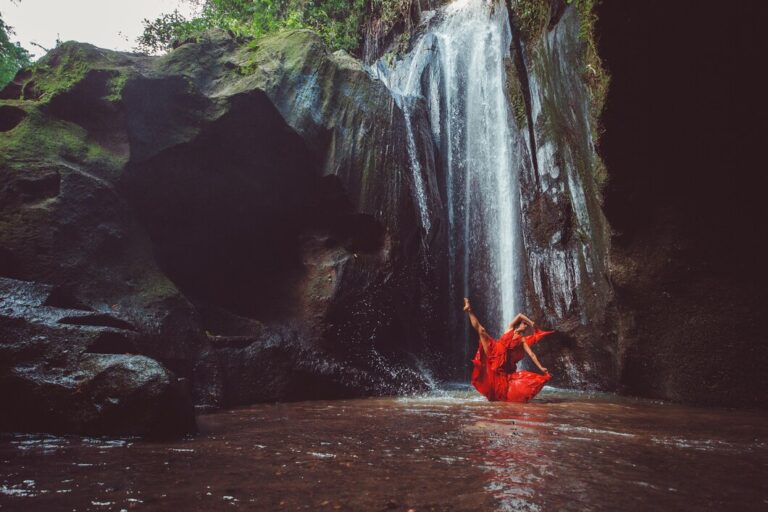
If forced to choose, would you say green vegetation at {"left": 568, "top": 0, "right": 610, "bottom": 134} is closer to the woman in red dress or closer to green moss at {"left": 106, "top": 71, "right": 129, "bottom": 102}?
the woman in red dress

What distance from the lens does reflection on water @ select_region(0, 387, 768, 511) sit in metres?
1.90

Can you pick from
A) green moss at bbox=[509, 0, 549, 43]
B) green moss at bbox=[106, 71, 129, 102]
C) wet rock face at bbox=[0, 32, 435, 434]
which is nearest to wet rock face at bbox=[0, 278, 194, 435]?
wet rock face at bbox=[0, 32, 435, 434]

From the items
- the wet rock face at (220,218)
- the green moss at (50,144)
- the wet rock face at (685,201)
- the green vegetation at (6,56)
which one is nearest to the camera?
the wet rock face at (685,201)

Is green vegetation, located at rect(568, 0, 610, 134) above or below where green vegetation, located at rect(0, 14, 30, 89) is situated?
below

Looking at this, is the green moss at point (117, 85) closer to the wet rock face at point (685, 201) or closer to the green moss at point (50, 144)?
the green moss at point (50, 144)

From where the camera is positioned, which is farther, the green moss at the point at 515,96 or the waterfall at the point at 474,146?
the waterfall at the point at 474,146

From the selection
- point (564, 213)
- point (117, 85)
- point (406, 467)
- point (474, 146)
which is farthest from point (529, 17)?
point (406, 467)

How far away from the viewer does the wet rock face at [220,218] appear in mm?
5738

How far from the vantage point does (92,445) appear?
3.13m

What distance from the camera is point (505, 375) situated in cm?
601

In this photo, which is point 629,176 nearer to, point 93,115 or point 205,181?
point 205,181

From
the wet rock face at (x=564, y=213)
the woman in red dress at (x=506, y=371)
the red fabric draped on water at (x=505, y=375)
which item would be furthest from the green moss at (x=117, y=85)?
the wet rock face at (x=564, y=213)

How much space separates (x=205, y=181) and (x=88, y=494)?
20.7 feet

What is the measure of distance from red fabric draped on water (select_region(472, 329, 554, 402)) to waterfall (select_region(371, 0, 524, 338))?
3.59 meters
